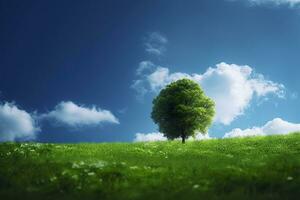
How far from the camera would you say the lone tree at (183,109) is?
190 ft

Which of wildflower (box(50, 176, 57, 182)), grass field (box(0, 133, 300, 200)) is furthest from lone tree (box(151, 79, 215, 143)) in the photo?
wildflower (box(50, 176, 57, 182))

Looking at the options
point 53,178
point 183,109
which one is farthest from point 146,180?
point 183,109

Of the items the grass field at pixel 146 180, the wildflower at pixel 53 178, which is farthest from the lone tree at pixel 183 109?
the wildflower at pixel 53 178

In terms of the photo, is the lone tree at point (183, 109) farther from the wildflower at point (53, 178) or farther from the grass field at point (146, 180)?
the wildflower at point (53, 178)

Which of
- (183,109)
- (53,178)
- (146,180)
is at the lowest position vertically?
(146,180)

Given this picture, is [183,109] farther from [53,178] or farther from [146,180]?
[53,178]

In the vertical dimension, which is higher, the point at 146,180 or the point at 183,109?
the point at 183,109

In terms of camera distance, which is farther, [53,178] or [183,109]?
[183,109]

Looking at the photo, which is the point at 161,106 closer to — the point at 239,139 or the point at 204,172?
the point at 239,139

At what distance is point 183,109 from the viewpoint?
57.7 metres

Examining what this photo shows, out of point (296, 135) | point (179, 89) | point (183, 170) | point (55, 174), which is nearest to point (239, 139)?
point (296, 135)

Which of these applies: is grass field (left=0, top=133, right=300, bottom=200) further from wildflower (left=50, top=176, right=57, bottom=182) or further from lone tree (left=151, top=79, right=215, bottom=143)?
lone tree (left=151, top=79, right=215, bottom=143)

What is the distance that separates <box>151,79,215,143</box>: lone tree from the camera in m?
57.8

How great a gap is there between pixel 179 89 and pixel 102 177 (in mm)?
39572
